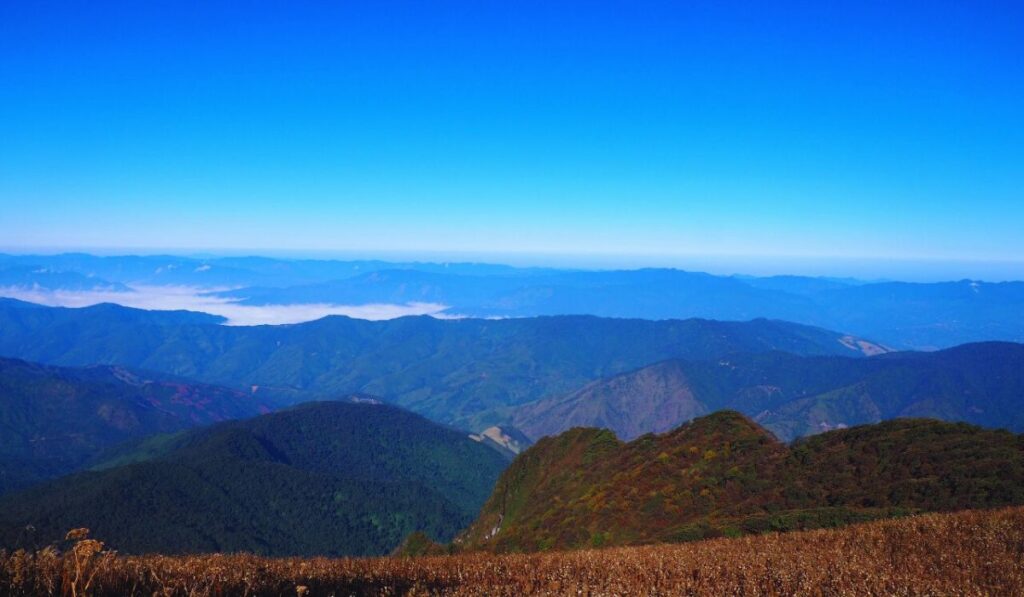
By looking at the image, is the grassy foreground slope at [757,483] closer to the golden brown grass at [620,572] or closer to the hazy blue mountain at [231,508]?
the golden brown grass at [620,572]

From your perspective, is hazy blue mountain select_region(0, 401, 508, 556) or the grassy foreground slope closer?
the grassy foreground slope

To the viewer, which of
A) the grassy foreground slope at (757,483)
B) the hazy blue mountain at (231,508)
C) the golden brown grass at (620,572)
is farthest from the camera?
the hazy blue mountain at (231,508)

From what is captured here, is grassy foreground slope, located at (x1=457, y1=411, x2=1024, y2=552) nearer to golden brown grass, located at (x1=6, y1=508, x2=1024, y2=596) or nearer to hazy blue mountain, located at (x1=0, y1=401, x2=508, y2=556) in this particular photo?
golden brown grass, located at (x1=6, y1=508, x2=1024, y2=596)

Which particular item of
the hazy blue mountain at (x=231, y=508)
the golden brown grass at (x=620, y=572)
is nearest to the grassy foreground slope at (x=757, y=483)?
the golden brown grass at (x=620, y=572)

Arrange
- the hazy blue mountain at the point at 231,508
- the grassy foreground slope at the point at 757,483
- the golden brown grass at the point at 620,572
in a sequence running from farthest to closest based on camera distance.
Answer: the hazy blue mountain at the point at 231,508
the grassy foreground slope at the point at 757,483
the golden brown grass at the point at 620,572

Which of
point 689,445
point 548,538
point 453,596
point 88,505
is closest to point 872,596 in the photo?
point 453,596

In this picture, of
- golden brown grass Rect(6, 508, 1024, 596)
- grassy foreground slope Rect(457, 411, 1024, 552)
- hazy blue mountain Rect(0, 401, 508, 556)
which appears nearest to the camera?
golden brown grass Rect(6, 508, 1024, 596)

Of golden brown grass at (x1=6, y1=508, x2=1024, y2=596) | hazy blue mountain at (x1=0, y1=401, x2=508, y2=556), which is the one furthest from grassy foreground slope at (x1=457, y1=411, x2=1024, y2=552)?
hazy blue mountain at (x1=0, y1=401, x2=508, y2=556)
